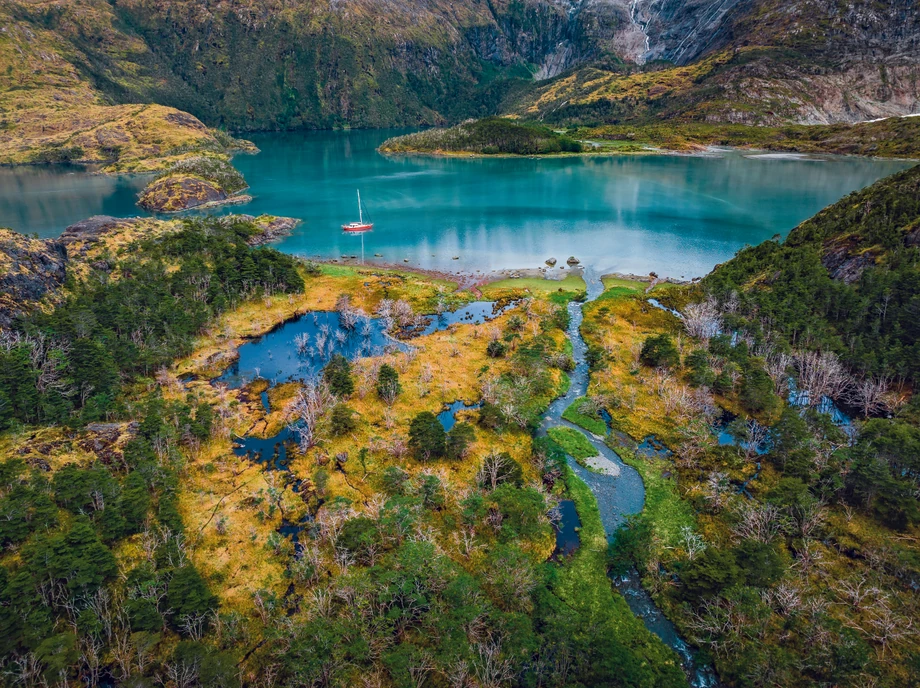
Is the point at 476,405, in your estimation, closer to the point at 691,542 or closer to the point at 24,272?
the point at 691,542

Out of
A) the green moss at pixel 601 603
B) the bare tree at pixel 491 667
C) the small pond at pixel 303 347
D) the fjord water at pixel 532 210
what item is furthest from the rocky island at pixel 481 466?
the fjord water at pixel 532 210

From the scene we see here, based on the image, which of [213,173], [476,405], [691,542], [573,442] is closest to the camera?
[691,542]

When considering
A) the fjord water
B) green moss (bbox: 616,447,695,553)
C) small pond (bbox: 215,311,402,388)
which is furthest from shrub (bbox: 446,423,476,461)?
the fjord water

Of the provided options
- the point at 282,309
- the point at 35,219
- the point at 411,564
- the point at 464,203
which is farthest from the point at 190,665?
the point at 35,219

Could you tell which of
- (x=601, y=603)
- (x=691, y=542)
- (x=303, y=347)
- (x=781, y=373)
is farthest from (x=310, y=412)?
(x=781, y=373)

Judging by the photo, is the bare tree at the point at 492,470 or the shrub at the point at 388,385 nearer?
the bare tree at the point at 492,470

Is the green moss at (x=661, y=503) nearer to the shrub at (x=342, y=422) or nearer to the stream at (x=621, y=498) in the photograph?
the stream at (x=621, y=498)

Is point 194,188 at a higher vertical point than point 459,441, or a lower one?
higher
